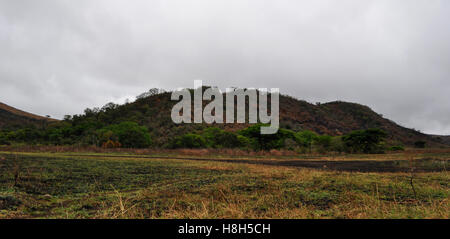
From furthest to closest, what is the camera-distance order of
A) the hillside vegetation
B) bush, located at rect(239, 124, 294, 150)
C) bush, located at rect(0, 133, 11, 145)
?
bush, located at rect(0, 133, 11, 145), the hillside vegetation, bush, located at rect(239, 124, 294, 150)

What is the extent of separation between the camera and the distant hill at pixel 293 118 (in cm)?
5558

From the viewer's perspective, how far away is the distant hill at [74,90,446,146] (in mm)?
55575

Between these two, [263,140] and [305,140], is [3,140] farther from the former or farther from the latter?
[305,140]

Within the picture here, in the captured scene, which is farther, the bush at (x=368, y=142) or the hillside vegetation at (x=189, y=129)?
the hillside vegetation at (x=189, y=129)

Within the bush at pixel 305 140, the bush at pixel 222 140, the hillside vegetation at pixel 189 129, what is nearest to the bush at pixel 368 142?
the hillside vegetation at pixel 189 129

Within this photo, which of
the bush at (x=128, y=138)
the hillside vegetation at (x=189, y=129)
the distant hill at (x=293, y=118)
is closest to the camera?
the hillside vegetation at (x=189, y=129)

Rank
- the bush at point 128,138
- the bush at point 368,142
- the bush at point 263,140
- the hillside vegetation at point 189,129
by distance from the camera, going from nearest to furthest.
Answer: the bush at point 368,142
the bush at point 263,140
the hillside vegetation at point 189,129
the bush at point 128,138

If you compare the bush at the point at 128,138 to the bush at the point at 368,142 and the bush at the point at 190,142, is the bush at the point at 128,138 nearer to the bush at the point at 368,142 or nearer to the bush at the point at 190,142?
the bush at the point at 190,142

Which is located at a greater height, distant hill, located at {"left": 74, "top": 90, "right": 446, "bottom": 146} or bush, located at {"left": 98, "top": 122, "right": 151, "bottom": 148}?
distant hill, located at {"left": 74, "top": 90, "right": 446, "bottom": 146}

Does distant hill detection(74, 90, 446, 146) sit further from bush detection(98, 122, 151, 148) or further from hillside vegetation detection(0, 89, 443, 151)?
bush detection(98, 122, 151, 148)

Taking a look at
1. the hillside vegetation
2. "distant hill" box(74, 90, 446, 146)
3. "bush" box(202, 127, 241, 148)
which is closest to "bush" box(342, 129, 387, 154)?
the hillside vegetation

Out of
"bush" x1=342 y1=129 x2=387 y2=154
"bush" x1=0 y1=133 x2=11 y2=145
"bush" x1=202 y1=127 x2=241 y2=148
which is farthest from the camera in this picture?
"bush" x1=0 y1=133 x2=11 y2=145

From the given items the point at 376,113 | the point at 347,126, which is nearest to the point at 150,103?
the point at 347,126

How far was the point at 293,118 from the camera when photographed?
6831 centimetres
